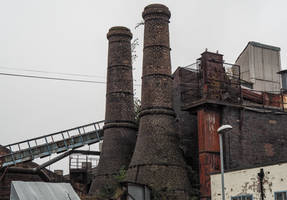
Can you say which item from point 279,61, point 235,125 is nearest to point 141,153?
point 235,125

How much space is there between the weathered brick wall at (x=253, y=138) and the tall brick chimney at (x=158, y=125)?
2.77 m

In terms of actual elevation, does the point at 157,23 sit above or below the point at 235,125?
above

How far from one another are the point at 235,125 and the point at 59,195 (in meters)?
13.4

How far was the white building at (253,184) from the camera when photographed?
19500mm

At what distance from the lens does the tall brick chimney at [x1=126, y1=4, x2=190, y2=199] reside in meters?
24.3

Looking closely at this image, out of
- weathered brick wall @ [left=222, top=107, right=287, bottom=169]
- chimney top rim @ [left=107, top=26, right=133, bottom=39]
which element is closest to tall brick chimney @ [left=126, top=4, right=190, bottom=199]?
weathered brick wall @ [left=222, top=107, right=287, bottom=169]

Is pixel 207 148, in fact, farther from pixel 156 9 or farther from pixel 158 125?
pixel 156 9

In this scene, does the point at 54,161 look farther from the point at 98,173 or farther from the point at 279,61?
the point at 279,61

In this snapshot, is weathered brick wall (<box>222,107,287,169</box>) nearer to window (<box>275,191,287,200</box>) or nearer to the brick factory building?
the brick factory building

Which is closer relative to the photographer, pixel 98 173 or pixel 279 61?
pixel 98 173

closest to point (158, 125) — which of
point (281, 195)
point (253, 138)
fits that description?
point (253, 138)

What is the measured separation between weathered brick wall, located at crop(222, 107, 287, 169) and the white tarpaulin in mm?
11498

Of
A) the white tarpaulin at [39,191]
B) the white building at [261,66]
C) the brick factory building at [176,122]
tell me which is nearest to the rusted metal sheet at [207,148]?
the brick factory building at [176,122]

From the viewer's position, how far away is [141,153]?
997 inches
